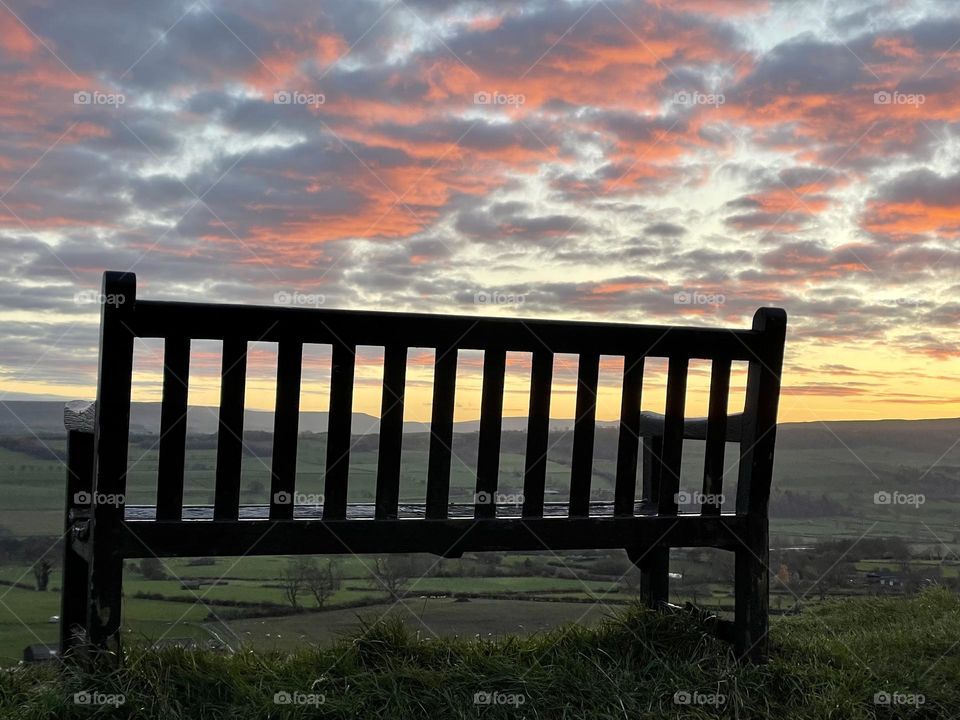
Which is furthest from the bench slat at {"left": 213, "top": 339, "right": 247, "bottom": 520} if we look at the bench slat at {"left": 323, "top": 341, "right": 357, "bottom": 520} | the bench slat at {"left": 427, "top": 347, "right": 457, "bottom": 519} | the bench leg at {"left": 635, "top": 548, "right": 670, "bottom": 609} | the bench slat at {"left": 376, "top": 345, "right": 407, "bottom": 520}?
the bench leg at {"left": 635, "top": 548, "right": 670, "bottom": 609}

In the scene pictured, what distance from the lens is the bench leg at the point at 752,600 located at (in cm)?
371

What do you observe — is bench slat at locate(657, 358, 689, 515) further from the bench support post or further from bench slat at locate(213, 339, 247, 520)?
the bench support post

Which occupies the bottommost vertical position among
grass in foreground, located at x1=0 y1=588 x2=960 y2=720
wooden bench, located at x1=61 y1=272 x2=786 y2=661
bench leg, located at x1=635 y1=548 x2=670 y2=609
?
grass in foreground, located at x1=0 y1=588 x2=960 y2=720

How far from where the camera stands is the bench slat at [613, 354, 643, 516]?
142 inches

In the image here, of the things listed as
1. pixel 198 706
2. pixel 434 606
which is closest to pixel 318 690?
pixel 198 706

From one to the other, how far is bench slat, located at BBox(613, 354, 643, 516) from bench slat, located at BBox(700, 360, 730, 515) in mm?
374

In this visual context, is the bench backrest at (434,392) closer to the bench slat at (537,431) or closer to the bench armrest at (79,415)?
the bench slat at (537,431)

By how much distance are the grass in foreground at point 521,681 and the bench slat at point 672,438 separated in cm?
50

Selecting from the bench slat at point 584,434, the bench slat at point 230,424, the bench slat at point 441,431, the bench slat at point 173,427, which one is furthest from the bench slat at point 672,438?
the bench slat at point 173,427

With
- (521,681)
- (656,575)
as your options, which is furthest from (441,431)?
(656,575)

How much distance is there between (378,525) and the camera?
3.29m

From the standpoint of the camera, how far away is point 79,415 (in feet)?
11.4

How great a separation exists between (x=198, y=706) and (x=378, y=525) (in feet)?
2.86

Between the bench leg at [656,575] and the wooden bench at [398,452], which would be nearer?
the wooden bench at [398,452]
